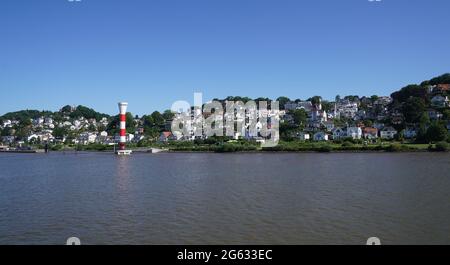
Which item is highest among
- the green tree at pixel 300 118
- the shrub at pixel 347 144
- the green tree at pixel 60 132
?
the green tree at pixel 300 118

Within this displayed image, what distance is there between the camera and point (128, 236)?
3.86 metres

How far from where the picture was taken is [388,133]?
25141 mm

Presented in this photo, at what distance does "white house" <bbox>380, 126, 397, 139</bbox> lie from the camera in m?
24.9

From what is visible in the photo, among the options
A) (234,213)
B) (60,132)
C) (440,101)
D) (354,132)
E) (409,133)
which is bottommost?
(234,213)

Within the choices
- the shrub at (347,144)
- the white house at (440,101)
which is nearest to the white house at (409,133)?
the white house at (440,101)

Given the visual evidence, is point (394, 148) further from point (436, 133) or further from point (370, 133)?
point (370, 133)

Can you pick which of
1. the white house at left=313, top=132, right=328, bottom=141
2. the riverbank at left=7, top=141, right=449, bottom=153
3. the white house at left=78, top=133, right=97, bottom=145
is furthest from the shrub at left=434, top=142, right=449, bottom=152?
the white house at left=78, top=133, right=97, bottom=145

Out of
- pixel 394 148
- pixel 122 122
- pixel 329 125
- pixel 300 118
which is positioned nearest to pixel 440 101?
pixel 329 125

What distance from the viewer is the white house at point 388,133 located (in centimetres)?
2488

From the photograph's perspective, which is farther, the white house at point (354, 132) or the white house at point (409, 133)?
the white house at point (354, 132)

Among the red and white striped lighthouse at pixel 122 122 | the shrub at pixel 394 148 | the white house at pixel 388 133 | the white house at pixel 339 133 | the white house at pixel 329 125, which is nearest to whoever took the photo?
the shrub at pixel 394 148

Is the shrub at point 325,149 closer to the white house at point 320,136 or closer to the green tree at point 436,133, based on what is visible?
the green tree at point 436,133
